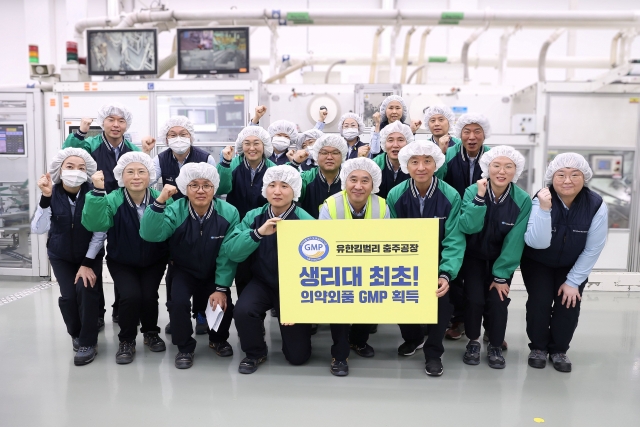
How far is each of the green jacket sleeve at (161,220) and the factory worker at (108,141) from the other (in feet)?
3.22

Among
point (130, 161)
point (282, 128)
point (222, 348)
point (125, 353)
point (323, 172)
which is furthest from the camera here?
point (282, 128)

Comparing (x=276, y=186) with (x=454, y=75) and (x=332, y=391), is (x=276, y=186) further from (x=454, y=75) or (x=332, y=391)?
(x=454, y=75)

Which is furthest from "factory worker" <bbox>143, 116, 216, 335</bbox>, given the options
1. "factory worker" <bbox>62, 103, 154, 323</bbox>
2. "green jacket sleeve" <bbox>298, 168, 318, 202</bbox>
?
"green jacket sleeve" <bbox>298, 168, 318, 202</bbox>

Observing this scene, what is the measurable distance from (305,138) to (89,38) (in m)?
3.10

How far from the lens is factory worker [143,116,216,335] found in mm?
3889

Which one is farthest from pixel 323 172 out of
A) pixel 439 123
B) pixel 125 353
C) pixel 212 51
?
pixel 212 51

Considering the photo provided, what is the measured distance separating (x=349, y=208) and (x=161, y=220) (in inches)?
48.9

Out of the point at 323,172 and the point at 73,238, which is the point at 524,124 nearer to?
the point at 323,172

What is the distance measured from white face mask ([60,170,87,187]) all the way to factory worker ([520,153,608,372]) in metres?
3.05

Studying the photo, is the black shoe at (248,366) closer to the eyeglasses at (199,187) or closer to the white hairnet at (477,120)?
the eyeglasses at (199,187)

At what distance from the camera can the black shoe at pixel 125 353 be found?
3.32 metres

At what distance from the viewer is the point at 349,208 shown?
3193 millimetres

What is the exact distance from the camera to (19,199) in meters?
5.89

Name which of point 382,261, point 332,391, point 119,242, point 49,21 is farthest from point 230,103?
point 49,21
